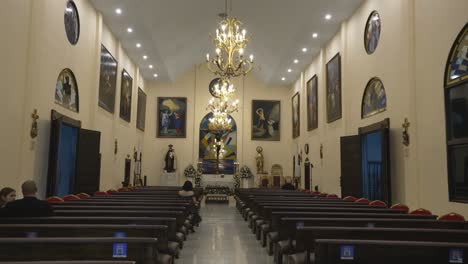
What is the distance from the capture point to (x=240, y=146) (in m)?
23.0

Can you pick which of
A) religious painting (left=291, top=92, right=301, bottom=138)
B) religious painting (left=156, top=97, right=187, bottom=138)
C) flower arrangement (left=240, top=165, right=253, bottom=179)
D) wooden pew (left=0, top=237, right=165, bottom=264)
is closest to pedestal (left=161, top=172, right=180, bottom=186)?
religious painting (left=156, top=97, right=187, bottom=138)

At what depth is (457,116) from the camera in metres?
7.26

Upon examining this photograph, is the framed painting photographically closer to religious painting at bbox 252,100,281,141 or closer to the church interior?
the church interior

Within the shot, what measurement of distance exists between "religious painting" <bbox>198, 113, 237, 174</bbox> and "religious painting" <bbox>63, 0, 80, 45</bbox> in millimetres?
11900

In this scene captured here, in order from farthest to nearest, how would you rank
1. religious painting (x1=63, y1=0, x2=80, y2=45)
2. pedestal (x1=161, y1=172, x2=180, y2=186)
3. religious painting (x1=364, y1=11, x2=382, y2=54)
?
pedestal (x1=161, y1=172, x2=180, y2=186), religious painting (x1=364, y1=11, x2=382, y2=54), religious painting (x1=63, y1=0, x2=80, y2=45)

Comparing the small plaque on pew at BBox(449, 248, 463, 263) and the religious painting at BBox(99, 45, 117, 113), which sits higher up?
the religious painting at BBox(99, 45, 117, 113)

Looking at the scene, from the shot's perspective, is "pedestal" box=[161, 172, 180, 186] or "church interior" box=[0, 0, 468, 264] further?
"pedestal" box=[161, 172, 180, 186]

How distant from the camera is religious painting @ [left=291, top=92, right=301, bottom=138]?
20.6 metres

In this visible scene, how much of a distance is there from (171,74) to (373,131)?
43.6 ft

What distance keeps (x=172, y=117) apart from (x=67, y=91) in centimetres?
1206

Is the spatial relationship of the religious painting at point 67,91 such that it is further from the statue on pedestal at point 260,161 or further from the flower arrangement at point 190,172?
the statue on pedestal at point 260,161

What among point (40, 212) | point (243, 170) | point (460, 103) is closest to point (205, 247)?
point (40, 212)

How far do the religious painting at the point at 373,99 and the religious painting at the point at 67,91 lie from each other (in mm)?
8469

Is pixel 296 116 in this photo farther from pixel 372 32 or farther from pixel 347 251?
pixel 347 251
